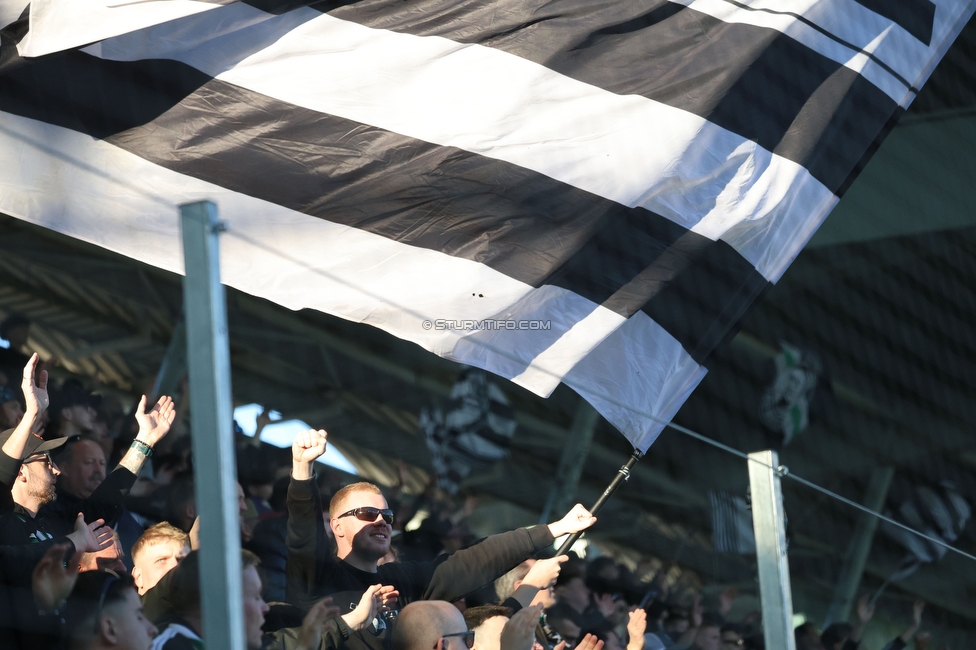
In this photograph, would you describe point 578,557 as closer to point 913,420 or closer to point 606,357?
point 606,357

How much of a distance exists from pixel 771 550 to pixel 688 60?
1.20 meters

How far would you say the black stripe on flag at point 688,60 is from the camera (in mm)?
2748

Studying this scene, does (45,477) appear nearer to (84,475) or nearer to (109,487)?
(109,487)

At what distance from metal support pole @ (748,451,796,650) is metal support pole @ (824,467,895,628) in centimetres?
305

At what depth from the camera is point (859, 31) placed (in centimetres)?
325

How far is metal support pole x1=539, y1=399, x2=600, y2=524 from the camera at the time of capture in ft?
24.1

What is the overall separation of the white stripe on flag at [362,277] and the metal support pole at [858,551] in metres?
2.86

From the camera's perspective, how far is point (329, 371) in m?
7.24

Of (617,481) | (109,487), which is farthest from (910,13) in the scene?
(109,487)

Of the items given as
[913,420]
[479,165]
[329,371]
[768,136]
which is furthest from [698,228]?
[913,420]

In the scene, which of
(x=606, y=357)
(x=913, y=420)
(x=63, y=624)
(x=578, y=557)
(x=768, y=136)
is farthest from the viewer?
(x=913, y=420)

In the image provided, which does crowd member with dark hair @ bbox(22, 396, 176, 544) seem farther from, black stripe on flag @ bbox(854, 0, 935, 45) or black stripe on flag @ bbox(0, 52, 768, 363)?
black stripe on flag @ bbox(854, 0, 935, 45)

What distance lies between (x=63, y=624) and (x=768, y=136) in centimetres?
197


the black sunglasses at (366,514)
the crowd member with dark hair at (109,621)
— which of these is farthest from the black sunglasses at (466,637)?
the crowd member with dark hair at (109,621)
